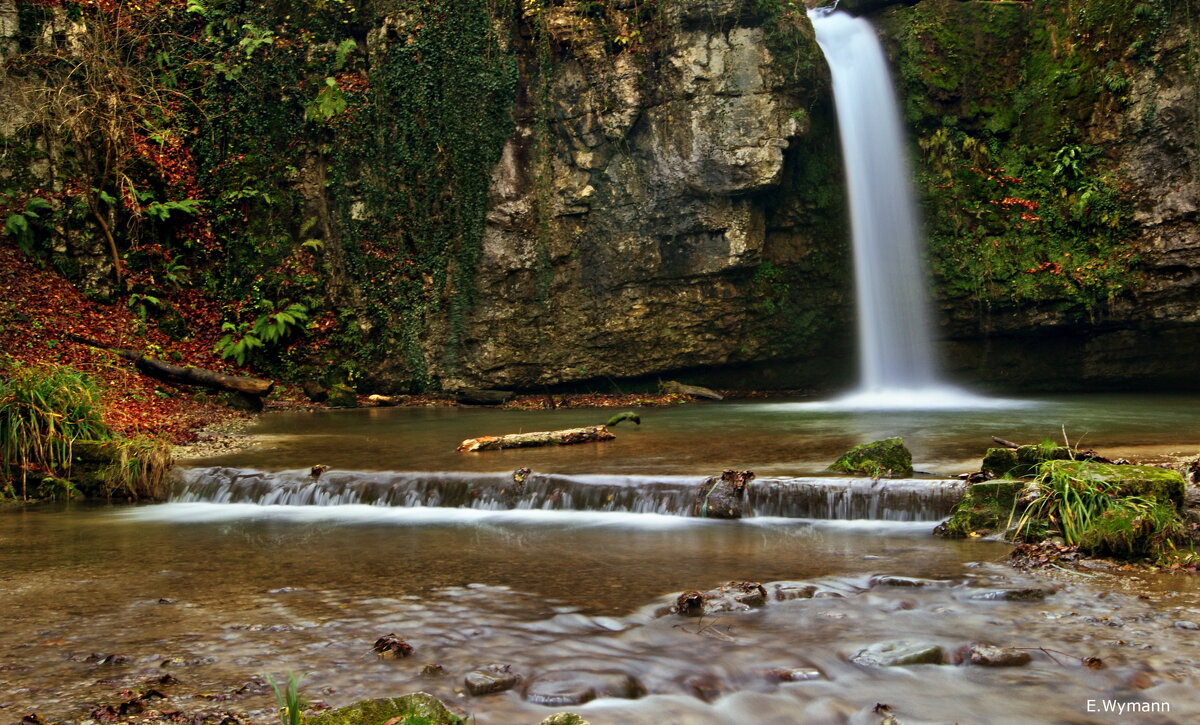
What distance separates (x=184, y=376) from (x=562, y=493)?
8.96m

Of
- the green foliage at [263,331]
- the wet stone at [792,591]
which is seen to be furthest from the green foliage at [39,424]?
the wet stone at [792,591]

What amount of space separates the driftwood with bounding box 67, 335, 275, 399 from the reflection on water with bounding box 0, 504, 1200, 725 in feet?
23.9

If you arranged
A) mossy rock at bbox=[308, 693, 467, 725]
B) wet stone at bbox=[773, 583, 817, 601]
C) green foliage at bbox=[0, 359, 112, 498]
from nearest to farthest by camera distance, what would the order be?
mossy rock at bbox=[308, 693, 467, 725] < wet stone at bbox=[773, 583, 817, 601] < green foliage at bbox=[0, 359, 112, 498]

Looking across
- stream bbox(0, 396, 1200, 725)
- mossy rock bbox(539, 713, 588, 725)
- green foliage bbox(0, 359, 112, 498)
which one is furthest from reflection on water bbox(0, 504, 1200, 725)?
green foliage bbox(0, 359, 112, 498)

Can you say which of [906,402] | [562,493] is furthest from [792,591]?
[906,402]

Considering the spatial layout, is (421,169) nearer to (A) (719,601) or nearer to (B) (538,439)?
(B) (538,439)

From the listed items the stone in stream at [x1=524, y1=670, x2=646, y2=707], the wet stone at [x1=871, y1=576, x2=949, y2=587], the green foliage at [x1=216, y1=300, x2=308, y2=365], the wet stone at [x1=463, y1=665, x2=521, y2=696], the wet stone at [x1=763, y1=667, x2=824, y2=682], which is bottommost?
the wet stone at [x1=763, y1=667, x2=824, y2=682]

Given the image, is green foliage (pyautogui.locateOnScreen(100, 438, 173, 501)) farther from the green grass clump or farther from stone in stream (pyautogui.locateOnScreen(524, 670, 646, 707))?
the green grass clump

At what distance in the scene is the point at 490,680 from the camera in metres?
4.09

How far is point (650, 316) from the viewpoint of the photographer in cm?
1808

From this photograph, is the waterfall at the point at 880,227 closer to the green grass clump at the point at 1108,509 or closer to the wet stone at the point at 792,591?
the green grass clump at the point at 1108,509

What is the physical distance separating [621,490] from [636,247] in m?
9.92

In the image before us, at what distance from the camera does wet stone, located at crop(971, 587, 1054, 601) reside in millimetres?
5211

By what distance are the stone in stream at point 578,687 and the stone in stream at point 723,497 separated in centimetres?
386
